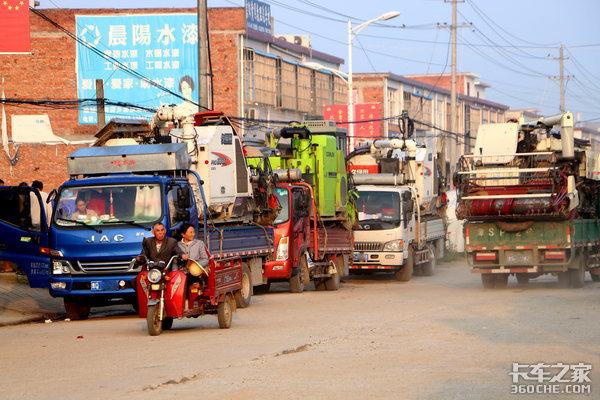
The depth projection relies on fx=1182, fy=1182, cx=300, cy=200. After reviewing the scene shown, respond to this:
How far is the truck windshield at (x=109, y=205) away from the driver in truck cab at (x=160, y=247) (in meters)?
2.80

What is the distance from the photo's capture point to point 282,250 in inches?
1032

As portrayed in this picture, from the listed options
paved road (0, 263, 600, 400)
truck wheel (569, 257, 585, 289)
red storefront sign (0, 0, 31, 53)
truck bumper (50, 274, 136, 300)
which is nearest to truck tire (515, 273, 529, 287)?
truck wheel (569, 257, 585, 289)

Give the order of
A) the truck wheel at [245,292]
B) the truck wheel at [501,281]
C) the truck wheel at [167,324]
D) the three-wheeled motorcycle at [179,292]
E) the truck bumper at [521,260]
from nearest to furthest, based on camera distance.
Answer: the three-wheeled motorcycle at [179,292]
the truck wheel at [167,324]
the truck wheel at [245,292]
the truck bumper at [521,260]
the truck wheel at [501,281]

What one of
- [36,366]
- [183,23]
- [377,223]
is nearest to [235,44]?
[183,23]

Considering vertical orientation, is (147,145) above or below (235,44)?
below

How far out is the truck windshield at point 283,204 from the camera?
26484mm

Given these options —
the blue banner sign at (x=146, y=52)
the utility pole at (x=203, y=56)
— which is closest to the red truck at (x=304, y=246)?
the utility pole at (x=203, y=56)

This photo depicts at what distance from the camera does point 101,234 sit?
66.2ft

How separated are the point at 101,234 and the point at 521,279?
13643mm

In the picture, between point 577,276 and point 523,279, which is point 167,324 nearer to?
point 577,276

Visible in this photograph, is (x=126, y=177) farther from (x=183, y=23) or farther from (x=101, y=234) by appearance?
(x=183, y=23)

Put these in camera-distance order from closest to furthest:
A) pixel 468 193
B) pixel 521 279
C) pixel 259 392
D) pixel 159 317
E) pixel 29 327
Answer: pixel 259 392
pixel 159 317
pixel 29 327
pixel 468 193
pixel 521 279

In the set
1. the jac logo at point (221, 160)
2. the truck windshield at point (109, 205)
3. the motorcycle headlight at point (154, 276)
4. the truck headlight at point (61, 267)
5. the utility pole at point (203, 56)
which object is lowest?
the truck headlight at point (61, 267)

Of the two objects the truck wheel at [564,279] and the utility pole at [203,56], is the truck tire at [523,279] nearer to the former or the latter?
the truck wheel at [564,279]
